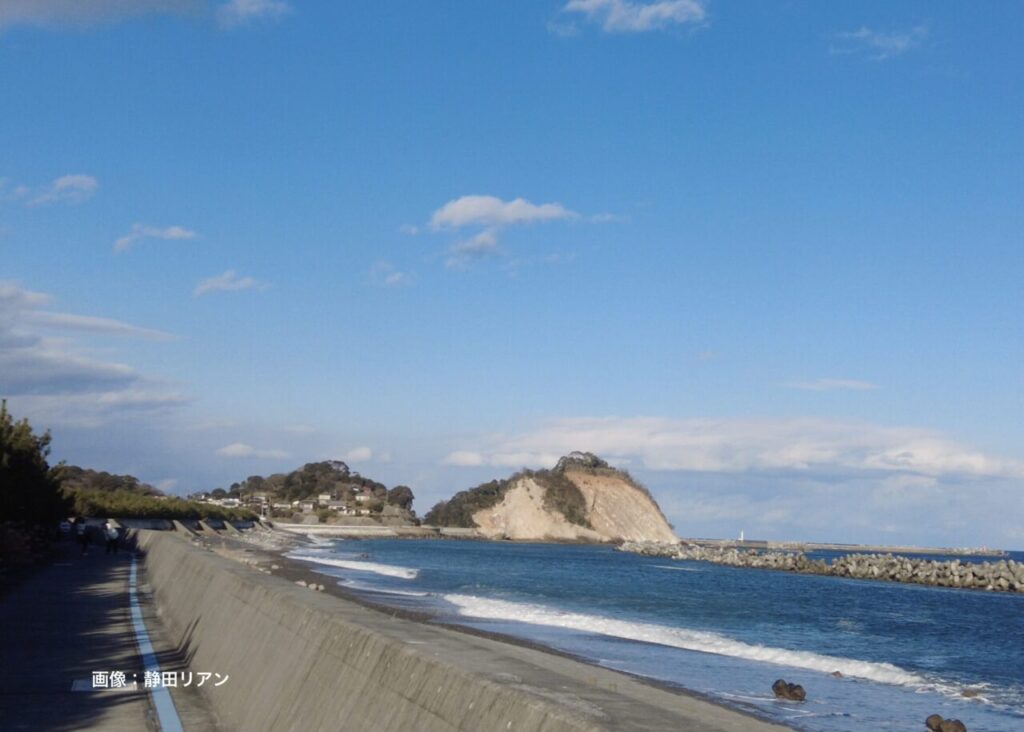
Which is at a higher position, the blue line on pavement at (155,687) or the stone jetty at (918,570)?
the stone jetty at (918,570)

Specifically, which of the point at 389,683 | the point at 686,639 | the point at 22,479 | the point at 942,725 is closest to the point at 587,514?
the point at 22,479

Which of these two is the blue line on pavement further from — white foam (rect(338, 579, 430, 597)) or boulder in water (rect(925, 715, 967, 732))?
white foam (rect(338, 579, 430, 597))

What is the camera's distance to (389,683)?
20.7ft

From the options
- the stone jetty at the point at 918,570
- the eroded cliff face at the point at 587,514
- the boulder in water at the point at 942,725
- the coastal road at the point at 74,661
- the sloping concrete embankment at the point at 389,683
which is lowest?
the boulder in water at the point at 942,725

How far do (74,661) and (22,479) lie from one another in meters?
27.0

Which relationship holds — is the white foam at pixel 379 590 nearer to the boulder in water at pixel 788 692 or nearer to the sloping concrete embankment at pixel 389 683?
the boulder in water at pixel 788 692

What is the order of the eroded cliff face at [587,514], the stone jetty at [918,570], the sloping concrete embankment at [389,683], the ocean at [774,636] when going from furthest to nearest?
the eroded cliff face at [587,514] → the stone jetty at [918,570] → the ocean at [774,636] → the sloping concrete embankment at [389,683]

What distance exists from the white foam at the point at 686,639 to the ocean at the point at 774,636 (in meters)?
0.07

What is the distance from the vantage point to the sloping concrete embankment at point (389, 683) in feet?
16.3

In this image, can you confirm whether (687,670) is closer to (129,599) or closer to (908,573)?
(129,599)

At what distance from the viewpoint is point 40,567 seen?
32.2 metres

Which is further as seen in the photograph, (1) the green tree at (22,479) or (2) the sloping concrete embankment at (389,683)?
(1) the green tree at (22,479)

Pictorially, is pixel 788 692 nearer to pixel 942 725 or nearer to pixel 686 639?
pixel 942 725

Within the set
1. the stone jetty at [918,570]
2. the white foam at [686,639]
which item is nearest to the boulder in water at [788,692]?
the white foam at [686,639]
